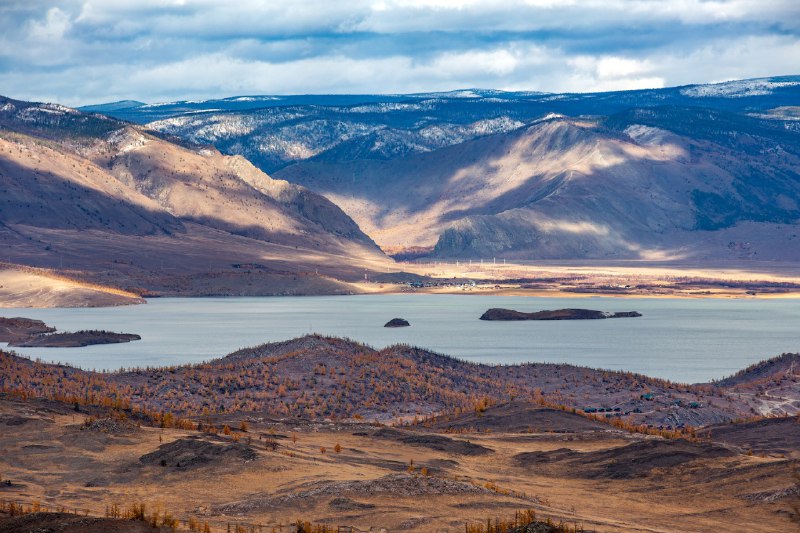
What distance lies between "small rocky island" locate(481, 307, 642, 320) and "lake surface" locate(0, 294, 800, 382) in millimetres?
3108

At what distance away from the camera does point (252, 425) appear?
4731 cm

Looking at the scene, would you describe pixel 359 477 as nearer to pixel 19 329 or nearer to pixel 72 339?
pixel 72 339

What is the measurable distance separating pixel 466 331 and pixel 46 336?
4224 cm

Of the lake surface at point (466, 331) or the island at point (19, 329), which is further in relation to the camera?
the island at point (19, 329)

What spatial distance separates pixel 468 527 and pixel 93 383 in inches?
1613

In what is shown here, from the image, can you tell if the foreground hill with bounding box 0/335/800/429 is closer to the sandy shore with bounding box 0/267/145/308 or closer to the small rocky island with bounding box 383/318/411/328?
the small rocky island with bounding box 383/318/411/328

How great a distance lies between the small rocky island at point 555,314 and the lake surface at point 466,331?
311 centimetres

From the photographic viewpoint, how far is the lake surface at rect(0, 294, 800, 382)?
97.5 meters

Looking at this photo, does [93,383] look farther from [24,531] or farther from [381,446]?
[24,531]

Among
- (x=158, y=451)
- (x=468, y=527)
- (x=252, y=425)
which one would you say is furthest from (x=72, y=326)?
(x=468, y=527)

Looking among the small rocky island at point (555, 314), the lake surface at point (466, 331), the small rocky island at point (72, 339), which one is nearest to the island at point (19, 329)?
the small rocky island at point (72, 339)

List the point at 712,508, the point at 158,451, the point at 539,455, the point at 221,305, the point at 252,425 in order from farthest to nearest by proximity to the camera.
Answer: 1. the point at 221,305
2. the point at 252,425
3. the point at 539,455
4. the point at 158,451
5. the point at 712,508

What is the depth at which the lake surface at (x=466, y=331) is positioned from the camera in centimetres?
9750

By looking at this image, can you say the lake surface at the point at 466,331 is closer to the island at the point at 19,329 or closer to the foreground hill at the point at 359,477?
the island at the point at 19,329
